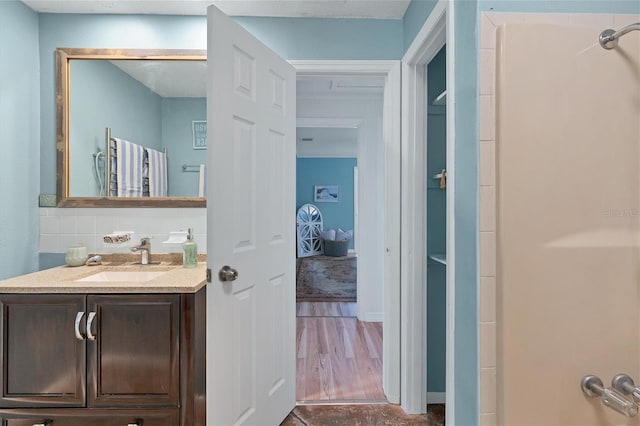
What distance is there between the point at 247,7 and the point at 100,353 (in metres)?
1.97

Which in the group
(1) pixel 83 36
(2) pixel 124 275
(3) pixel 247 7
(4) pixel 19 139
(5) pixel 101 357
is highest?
(3) pixel 247 7

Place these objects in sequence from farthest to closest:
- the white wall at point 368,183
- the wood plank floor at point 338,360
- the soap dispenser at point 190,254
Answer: the white wall at point 368,183, the wood plank floor at point 338,360, the soap dispenser at point 190,254

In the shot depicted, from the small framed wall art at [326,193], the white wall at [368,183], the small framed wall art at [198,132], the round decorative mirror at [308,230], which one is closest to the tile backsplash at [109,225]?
the small framed wall art at [198,132]

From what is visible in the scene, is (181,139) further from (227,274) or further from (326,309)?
(326,309)

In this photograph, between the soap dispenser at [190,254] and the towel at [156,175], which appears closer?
the soap dispenser at [190,254]

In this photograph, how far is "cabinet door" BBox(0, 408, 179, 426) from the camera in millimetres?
1516

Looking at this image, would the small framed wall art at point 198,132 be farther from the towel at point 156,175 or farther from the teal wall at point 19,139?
the teal wall at point 19,139

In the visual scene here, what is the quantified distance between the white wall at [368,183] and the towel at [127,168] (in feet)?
6.31

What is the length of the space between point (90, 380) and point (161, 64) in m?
1.76

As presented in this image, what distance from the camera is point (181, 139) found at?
217cm

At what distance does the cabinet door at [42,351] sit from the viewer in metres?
1.51

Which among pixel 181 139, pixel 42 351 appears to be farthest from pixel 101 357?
pixel 181 139

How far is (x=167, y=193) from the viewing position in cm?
216

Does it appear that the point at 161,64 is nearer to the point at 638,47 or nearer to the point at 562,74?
the point at 562,74
